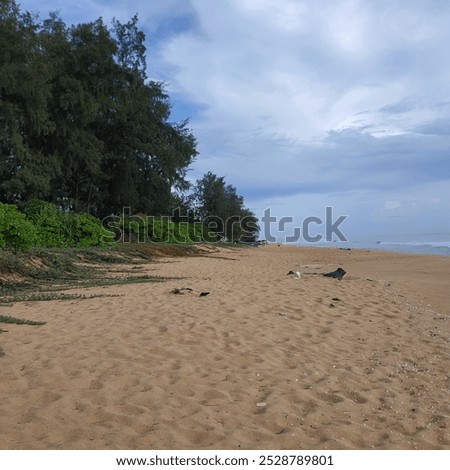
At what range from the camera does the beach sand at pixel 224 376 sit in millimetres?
3350

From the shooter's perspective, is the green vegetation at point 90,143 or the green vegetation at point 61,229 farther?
the green vegetation at point 90,143

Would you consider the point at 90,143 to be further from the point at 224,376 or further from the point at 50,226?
the point at 224,376

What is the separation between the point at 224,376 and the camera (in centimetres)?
461

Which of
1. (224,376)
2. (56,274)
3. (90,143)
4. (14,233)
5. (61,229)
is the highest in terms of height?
(90,143)

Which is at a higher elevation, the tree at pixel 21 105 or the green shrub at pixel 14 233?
the tree at pixel 21 105

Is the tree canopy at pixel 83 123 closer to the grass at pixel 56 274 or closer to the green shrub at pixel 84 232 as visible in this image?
the green shrub at pixel 84 232

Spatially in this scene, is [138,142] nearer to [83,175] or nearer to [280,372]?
[83,175]

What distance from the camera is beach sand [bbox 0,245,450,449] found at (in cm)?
335

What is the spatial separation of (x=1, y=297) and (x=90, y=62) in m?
25.9

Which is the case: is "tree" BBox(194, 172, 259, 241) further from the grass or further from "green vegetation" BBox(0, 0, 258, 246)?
the grass

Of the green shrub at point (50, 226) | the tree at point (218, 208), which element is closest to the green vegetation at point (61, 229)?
the green shrub at point (50, 226)

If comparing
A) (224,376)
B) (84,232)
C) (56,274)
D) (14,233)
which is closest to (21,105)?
(84,232)

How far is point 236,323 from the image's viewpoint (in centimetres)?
680
